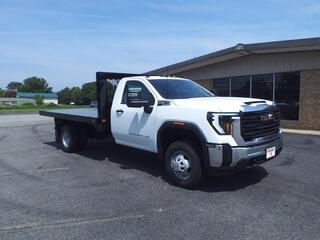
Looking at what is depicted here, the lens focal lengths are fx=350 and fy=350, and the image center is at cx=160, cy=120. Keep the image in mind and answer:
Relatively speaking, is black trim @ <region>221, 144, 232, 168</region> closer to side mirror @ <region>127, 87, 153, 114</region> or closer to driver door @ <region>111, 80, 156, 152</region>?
driver door @ <region>111, 80, 156, 152</region>

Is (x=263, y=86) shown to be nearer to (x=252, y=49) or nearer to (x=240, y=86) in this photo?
(x=240, y=86)

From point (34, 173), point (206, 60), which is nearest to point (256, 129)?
point (34, 173)

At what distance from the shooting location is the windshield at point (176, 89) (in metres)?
6.89

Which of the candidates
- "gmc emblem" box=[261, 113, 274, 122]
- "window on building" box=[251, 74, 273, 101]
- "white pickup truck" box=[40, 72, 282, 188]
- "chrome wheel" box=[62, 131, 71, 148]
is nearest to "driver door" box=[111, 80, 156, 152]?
"white pickup truck" box=[40, 72, 282, 188]

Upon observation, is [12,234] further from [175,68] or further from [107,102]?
[175,68]

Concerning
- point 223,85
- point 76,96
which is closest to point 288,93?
point 223,85

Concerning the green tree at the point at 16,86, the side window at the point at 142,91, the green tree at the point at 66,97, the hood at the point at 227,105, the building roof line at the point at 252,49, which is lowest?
the green tree at the point at 66,97

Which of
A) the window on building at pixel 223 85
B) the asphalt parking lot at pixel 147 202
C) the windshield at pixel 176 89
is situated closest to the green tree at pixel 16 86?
the window on building at pixel 223 85

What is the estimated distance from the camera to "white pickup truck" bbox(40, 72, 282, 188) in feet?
18.1

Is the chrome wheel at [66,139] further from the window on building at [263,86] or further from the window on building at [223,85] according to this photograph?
the window on building at [223,85]

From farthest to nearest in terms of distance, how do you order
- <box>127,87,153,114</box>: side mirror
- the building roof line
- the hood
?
the building roof line < <box>127,87,153,114</box>: side mirror < the hood

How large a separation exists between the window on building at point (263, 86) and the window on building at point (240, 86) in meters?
0.35

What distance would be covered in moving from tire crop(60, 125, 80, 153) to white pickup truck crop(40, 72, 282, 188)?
1.61m

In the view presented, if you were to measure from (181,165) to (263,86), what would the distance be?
36.8ft
